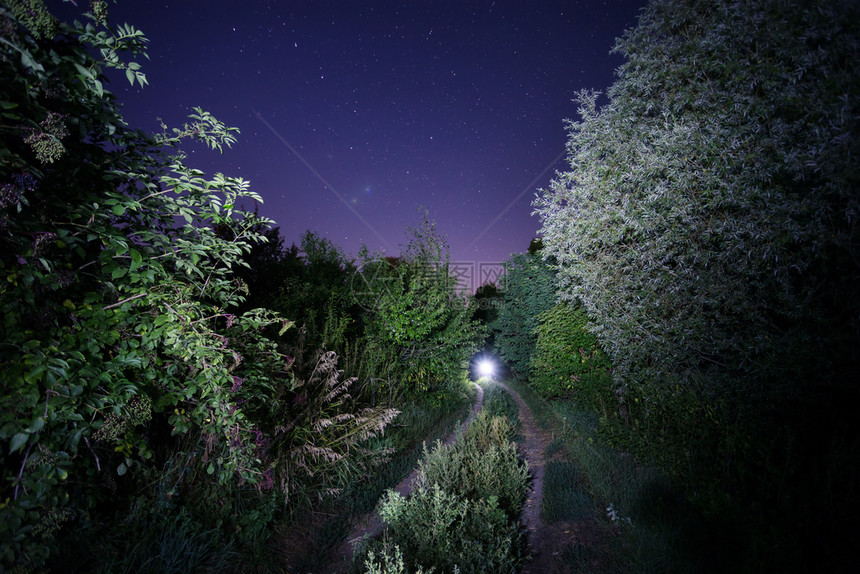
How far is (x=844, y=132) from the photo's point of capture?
320 cm

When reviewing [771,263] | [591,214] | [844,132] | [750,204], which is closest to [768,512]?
[771,263]

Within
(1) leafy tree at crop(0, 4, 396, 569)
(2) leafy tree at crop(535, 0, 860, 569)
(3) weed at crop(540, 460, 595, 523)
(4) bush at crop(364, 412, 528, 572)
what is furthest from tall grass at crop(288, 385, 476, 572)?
(2) leafy tree at crop(535, 0, 860, 569)

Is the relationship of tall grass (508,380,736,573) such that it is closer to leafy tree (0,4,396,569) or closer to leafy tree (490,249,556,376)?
leafy tree (0,4,396,569)

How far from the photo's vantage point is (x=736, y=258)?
13.9ft

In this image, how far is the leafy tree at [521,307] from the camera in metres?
13.1

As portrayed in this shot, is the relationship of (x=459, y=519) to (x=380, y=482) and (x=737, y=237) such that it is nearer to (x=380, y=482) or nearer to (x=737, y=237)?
(x=380, y=482)

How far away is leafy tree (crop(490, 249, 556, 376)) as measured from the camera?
13.1 meters

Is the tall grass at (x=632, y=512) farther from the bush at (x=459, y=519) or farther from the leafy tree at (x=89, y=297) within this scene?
the leafy tree at (x=89, y=297)

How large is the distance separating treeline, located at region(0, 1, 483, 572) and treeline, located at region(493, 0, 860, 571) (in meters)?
4.70

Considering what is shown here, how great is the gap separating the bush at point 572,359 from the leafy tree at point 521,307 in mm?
4301

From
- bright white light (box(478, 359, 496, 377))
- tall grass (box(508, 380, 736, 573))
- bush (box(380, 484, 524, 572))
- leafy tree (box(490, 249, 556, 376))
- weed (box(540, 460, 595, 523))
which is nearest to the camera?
tall grass (box(508, 380, 736, 573))

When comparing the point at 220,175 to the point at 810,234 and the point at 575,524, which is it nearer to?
the point at 575,524

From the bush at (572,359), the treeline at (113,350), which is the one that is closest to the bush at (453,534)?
the treeline at (113,350)

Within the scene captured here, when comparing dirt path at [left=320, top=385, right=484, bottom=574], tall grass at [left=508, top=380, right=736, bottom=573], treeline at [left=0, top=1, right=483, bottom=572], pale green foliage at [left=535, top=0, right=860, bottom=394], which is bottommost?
dirt path at [left=320, top=385, right=484, bottom=574]
